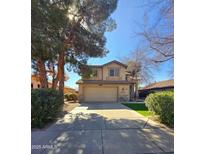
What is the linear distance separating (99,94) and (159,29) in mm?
13091

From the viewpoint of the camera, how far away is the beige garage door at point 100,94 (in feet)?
56.6

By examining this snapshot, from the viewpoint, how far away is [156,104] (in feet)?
22.2

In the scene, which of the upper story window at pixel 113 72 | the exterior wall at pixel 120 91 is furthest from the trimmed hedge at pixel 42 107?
the upper story window at pixel 113 72

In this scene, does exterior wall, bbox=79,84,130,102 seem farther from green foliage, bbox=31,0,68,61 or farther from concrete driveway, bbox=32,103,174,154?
concrete driveway, bbox=32,103,174,154

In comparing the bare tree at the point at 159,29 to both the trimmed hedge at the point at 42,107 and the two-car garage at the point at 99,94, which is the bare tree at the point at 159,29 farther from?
the two-car garage at the point at 99,94

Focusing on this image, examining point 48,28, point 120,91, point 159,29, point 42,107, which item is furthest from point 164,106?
point 120,91

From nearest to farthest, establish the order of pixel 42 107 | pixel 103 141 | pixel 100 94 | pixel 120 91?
pixel 103 141 < pixel 42 107 < pixel 100 94 < pixel 120 91

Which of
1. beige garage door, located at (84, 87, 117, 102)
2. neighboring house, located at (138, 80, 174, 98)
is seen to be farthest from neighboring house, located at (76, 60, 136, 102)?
neighboring house, located at (138, 80, 174, 98)

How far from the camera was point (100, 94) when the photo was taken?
17.4 m

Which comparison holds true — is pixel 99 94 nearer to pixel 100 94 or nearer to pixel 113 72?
pixel 100 94
